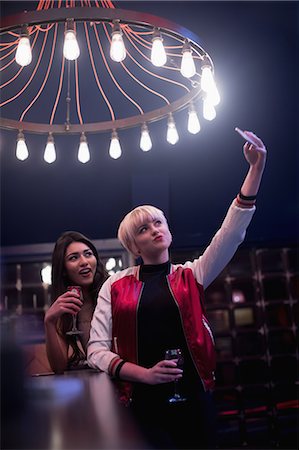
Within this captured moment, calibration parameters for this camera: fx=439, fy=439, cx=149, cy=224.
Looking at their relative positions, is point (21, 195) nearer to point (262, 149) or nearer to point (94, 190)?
point (94, 190)

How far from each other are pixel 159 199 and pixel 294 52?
1871 millimetres

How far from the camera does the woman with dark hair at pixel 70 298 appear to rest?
5.65 ft

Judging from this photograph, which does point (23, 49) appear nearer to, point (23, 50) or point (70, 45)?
point (23, 50)

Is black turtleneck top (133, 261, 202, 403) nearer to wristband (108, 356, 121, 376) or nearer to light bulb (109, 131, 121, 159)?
wristband (108, 356, 121, 376)

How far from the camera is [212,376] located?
1.48 m

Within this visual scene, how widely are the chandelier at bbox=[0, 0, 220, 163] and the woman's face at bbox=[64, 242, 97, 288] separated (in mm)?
474

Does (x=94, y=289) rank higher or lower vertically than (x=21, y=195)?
lower

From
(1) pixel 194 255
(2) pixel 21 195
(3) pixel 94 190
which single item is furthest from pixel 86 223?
(1) pixel 194 255

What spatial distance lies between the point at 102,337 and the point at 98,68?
178 centimetres

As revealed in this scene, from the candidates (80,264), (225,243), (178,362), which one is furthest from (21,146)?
(178,362)

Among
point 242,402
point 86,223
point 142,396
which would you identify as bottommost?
point 242,402

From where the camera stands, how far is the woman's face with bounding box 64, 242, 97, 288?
1.93m

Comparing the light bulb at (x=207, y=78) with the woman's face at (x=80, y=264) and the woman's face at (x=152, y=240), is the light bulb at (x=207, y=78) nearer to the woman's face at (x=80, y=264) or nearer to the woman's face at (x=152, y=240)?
the woman's face at (x=152, y=240)

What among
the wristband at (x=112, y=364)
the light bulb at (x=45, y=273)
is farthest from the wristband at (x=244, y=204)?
the light bulb at (x=45, y=273)
